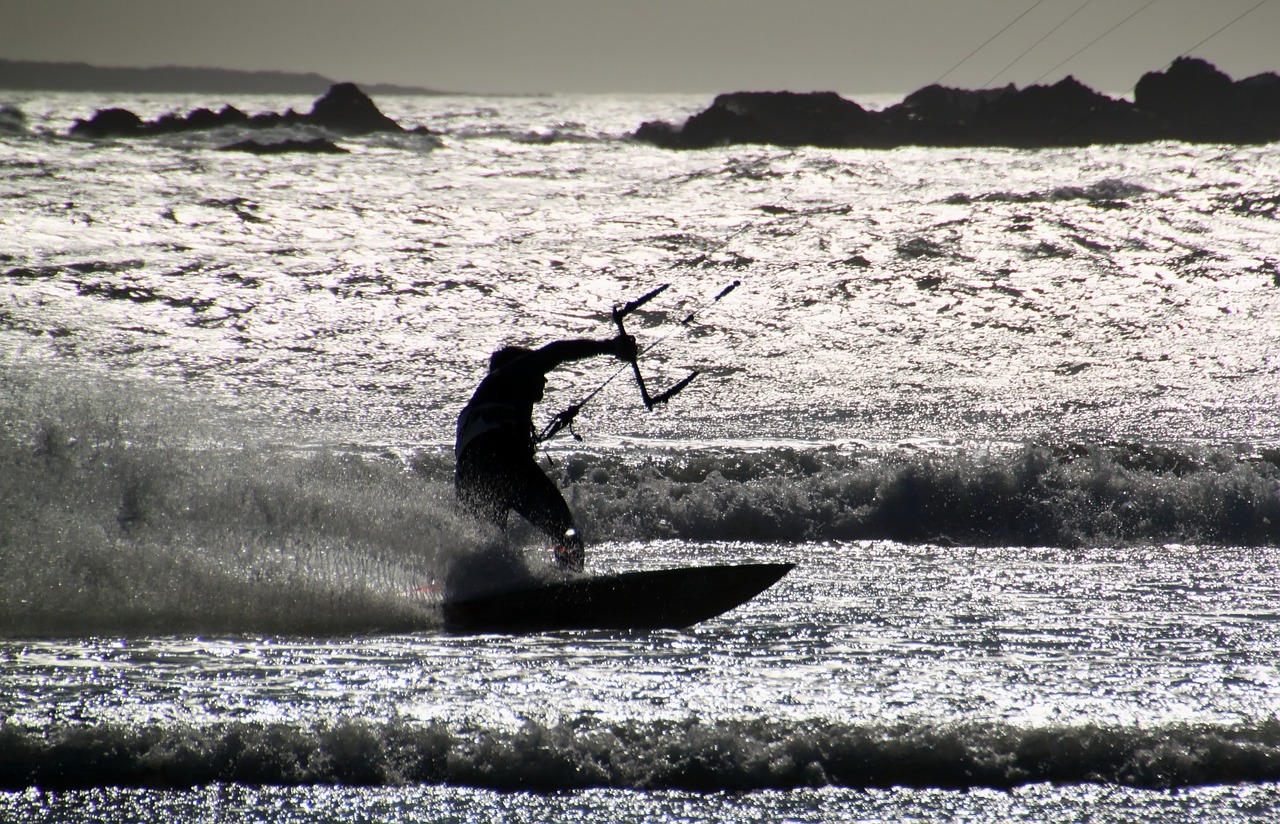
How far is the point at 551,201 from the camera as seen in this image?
2280 centimetres

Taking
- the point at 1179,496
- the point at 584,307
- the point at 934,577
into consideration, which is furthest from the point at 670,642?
the point at 584,307

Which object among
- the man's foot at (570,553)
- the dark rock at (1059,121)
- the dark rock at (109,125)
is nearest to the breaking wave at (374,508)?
the man's foot at (570,553)

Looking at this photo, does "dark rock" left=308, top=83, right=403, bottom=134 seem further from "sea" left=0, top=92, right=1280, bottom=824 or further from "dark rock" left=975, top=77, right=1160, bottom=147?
"dark rock" left=975, top=77, right=1160, bottom=147

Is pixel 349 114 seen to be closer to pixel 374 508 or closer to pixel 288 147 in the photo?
pixel 288 147

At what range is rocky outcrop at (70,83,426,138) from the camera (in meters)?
26.6

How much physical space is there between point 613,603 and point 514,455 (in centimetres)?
117

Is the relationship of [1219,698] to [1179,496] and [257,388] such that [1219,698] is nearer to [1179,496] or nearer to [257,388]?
[1179,496]

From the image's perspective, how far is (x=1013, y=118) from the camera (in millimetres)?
28156

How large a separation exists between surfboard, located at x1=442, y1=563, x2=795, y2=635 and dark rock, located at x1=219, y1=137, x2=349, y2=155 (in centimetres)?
2316

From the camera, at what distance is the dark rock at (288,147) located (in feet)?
84.4

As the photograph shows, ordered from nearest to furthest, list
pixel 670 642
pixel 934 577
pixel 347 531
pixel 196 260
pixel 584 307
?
1. pixel 670 642
2. pixel 347 531
3. pixel 934 577
4. pixel 584 307
5. pixel 196 260

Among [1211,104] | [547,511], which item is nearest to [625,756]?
[547,511]

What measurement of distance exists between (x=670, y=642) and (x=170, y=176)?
2176cm

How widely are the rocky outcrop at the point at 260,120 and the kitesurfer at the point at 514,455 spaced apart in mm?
24166
